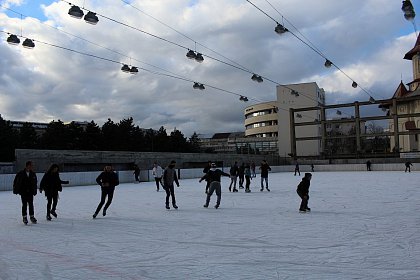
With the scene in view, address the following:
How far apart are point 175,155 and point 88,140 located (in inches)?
786

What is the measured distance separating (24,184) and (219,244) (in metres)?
5.68

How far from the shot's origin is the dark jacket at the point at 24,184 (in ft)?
36.1

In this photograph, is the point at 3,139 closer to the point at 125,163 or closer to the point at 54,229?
the point at 125,163

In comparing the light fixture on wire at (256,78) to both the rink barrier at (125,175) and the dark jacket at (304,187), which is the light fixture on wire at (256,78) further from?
the rink barrier at (125,175)

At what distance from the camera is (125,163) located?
42.7 meters

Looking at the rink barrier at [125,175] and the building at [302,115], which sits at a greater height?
the building at [302,115]

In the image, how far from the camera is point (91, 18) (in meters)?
12.2

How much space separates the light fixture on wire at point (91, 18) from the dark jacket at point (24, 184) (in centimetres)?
445

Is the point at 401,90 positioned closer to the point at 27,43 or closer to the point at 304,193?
the point at 304,193

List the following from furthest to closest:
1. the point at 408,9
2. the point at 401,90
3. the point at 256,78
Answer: the point at 401,90 → the point at 256,78 → the point at 408,9

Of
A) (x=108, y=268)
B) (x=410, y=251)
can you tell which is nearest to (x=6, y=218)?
(x=108, y=268)

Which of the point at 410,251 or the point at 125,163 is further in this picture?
the point at 125,163

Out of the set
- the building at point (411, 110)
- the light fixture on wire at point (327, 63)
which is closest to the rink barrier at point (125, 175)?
the building at point (411, 110)

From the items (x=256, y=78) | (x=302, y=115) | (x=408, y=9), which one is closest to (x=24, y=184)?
(x=408, y=9)
